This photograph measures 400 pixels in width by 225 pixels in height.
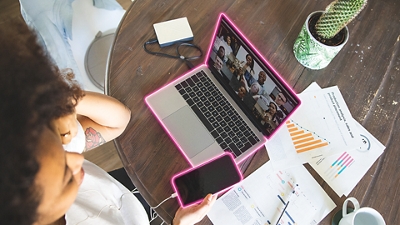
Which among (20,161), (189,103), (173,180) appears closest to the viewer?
(20,161)

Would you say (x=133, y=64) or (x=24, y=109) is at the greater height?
(x=24, y=109)

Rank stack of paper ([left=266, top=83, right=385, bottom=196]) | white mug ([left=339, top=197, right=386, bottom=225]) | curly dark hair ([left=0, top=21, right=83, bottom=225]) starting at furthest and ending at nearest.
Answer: stack of paper ([left=266, top=83, right=385, bottom=196]), white mug ([left=339, top=197, right=386, bottom=225]), curly dark hair ([left=0, top=21, right=83, bottom=225])

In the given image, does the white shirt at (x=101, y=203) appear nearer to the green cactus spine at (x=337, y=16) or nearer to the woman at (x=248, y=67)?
the woman at (x=248, y=67)

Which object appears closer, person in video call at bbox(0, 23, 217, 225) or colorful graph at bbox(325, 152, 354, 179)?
person in video call at bbox(0, 23, 217, 225)

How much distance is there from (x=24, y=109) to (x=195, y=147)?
1.51 feet

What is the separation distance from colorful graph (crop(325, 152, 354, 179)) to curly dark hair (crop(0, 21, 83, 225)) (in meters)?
0.64

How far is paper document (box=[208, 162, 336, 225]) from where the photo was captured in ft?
2.34

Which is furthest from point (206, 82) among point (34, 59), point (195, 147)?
point (34, 59)

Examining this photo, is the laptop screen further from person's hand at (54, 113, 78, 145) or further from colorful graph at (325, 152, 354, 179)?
person's hand at (54, 113, 78, 145)

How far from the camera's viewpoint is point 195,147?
770mm

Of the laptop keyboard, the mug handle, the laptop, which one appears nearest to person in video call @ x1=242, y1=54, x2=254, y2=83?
the laptop

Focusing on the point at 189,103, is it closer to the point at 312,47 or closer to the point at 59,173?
the point at 312,47

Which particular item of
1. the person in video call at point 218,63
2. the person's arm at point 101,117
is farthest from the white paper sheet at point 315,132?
the person's arm at point 101,117

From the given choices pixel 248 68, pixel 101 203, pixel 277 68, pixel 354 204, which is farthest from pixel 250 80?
pixel 101 203
